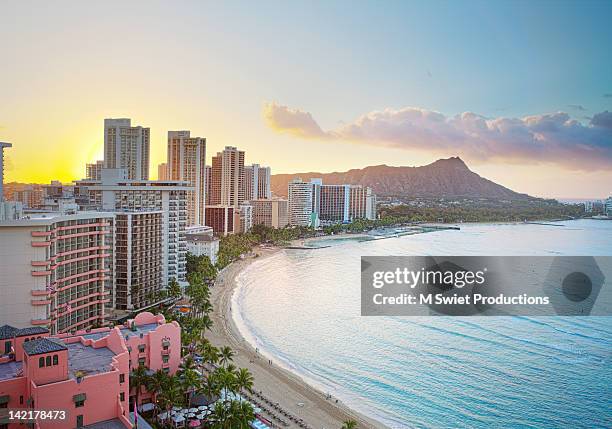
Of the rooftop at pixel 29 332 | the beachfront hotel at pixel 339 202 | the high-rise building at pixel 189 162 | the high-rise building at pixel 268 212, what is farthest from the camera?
the beachfront hotel at pixel 339 202

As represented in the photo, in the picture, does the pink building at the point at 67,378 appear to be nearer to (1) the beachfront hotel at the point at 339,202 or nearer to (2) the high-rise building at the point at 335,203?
(1) the beachfront hotel at the point at 339,202

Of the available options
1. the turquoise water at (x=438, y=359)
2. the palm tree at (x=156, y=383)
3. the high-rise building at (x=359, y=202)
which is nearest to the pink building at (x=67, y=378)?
the palm tree at (x=156, y=383)

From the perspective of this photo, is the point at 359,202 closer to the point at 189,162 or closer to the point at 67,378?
the point at 189,162

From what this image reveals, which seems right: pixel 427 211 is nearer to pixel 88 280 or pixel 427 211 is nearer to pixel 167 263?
pixel 167 263

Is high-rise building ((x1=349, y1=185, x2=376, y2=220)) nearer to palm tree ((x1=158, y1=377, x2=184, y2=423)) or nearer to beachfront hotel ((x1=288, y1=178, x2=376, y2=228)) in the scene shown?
beachfront hotel ((x1=288, y1=178, x2=376, y2=228))

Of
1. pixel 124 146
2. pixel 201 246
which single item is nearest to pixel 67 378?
pixel 201 246

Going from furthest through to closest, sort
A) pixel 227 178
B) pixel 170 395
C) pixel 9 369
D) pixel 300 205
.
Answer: pixel 300 205, pixel 227 178, pixel 170 395, pixel 9 369

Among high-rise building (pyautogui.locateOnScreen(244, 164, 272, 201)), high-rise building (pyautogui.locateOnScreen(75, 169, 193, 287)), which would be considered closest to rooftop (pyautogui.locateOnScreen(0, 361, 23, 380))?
high-rise building (pyautogui.locateOnScreen(75, 169, 193, 287))
